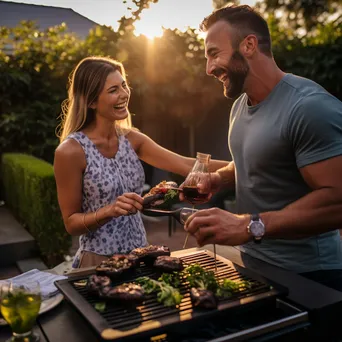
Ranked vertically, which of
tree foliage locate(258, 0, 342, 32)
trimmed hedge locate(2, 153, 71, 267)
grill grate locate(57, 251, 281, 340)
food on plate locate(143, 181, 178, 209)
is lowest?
trimmed hedge locate(2, 153, 71, 267)

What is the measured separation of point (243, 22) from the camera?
89.4 inches

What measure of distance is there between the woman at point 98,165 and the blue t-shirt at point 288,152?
89 cm

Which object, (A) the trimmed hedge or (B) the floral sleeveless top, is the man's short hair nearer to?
(B) the floral sleeveless top

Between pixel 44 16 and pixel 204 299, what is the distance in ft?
47.9

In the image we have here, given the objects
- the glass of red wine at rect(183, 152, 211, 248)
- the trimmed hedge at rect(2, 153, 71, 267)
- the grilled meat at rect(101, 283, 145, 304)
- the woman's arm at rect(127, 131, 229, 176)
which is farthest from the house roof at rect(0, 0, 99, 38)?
the grilled meat at rect(101, 283, 145, 304)

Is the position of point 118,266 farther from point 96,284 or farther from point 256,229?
point 256,229

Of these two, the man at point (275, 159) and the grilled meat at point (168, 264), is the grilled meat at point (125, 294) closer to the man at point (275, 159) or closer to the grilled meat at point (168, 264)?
the grilled meat at point (168, 264)

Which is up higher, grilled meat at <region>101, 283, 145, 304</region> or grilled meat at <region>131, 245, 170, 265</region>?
grilled meat at <region>131, 245, 170, 265</region>

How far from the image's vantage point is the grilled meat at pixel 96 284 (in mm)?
1586

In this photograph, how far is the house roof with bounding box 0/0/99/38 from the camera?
1348cm

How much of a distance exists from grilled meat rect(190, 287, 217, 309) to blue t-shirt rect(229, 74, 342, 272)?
0.59 meters

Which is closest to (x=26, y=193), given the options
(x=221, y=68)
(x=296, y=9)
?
(x=221, y=68)

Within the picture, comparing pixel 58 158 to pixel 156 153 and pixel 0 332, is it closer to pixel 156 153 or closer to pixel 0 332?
pixel 156 153

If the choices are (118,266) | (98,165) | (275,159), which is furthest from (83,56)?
(118,266)
